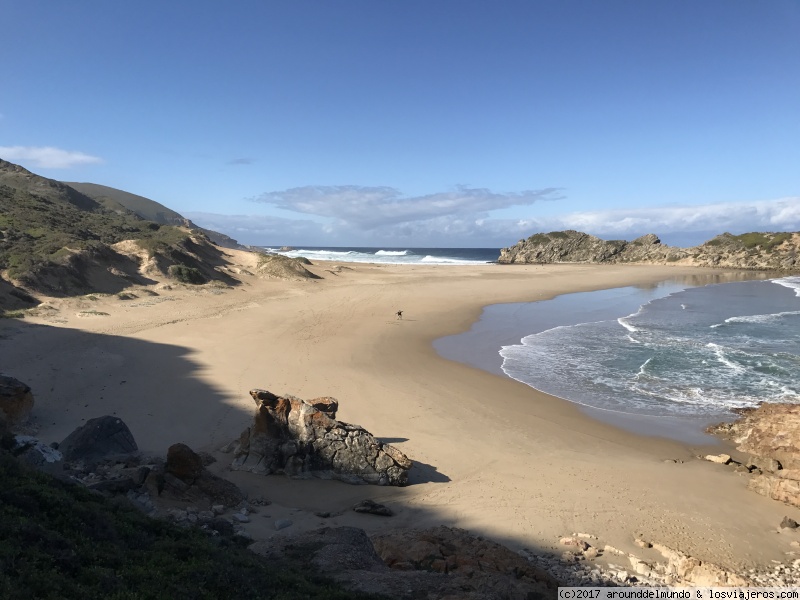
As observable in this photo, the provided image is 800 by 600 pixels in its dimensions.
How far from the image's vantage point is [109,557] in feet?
16.0

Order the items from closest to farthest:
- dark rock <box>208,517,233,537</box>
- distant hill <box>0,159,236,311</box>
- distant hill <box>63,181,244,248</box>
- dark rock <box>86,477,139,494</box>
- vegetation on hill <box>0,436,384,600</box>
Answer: vegetation on hill <box>0,436,384,600</box>, dark rock <box>208,517,233,537</box>, dark rock <box>86,477,139,494</box>, distant hill <box>0,159,236,311</box>, distant hill <box>63,181,244,248</box>

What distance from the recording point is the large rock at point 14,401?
9977mm

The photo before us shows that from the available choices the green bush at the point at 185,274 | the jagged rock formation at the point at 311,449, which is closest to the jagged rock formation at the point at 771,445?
the jagged rock formation at the point at 311,449

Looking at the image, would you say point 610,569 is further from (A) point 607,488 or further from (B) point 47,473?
(B) point 47,473

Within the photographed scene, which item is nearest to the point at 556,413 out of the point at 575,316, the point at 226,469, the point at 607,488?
the point at 607,488

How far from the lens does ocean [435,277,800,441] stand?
15.0m

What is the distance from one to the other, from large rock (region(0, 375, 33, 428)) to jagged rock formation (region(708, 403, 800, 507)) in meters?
15.1

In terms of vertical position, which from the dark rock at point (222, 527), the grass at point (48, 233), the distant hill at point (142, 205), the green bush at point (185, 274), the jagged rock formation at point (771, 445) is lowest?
the jagged rock formation at point (771, 445)

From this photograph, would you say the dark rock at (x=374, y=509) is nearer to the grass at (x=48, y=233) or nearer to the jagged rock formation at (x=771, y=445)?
the jagged rock formation at (x=771, y=445)

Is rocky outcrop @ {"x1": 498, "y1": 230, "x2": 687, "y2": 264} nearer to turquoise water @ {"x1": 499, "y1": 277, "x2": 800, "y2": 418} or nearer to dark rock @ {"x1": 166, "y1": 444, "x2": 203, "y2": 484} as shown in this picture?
turquoise water @ {"x1": 499, "y1": 277, "x2": 800, "y2": 418}

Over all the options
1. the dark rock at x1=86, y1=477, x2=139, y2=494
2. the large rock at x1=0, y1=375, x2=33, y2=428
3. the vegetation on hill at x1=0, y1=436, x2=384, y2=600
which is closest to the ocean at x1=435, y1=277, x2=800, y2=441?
the vegetation on hill at x1=0, y1=436, x2=384, y2=600

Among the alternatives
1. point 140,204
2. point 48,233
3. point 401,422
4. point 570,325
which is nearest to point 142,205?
point 140,204

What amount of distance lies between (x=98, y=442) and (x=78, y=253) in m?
23.1

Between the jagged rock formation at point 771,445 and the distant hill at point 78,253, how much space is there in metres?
26.7
